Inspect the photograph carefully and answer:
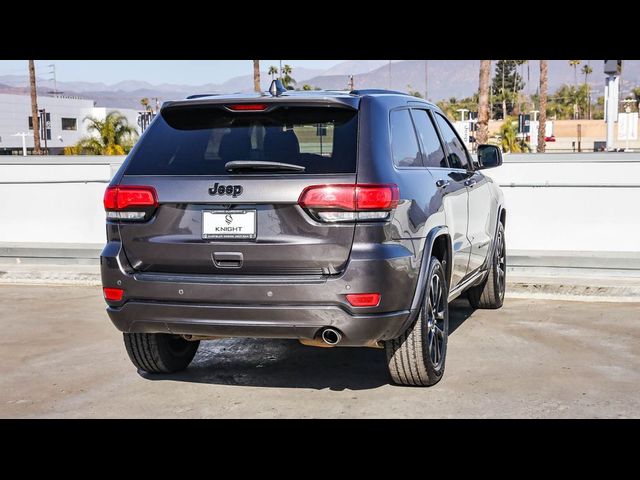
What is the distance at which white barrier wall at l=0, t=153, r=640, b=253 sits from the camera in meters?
10.4

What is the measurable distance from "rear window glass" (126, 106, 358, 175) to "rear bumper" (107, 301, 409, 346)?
781mm

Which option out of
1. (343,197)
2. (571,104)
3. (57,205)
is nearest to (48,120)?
(57,205)

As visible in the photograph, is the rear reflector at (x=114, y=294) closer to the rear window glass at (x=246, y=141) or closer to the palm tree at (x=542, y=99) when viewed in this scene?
the rear window glass at (x=246, y=141)

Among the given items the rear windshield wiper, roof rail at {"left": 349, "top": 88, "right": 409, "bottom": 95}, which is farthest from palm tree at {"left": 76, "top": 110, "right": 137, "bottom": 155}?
the rear windshield wiper

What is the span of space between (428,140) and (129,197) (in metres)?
2.22

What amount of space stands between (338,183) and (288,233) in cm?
39

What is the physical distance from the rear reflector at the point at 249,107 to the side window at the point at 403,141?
81cm

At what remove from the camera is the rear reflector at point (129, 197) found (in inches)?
212

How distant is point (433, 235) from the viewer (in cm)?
579

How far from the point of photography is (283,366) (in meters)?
6.62

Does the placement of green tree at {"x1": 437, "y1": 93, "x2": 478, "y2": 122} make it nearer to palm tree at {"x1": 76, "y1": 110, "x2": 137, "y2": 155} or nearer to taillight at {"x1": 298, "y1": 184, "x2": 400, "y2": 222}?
palm tree at {"x1": 76, "y1": 110, "x2": 137, "y2": 155}

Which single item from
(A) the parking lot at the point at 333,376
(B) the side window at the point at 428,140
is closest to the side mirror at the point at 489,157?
(B) the side window at the point at 428,140
